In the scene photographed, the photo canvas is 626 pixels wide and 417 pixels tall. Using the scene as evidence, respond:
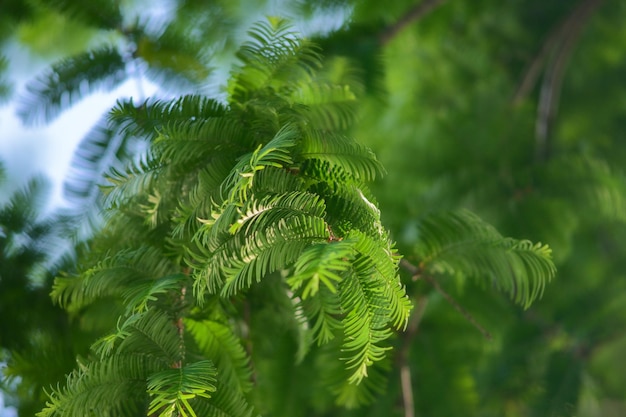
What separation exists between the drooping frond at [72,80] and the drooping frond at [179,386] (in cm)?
49

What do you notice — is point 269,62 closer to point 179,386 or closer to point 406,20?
point 179,386

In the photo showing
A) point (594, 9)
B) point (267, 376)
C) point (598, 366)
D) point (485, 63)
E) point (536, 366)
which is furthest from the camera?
point (485, 63)

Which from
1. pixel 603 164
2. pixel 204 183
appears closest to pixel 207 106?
pixel 204 183

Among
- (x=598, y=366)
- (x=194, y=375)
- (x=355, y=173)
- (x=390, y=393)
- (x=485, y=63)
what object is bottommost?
(x=598, y=366)

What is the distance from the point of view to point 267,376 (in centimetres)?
77

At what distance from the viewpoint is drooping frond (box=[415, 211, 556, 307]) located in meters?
0.57

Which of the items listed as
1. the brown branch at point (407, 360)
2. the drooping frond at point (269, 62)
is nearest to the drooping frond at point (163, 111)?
the drooping frond at point (269, 62)

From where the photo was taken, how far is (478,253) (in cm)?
61

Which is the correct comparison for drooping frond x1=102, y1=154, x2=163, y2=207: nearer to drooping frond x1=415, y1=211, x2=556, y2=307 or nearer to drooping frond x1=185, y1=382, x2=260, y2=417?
drooping frond x1=185, y1=382, x2=260, y2=417

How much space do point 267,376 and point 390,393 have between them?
196 millimetres

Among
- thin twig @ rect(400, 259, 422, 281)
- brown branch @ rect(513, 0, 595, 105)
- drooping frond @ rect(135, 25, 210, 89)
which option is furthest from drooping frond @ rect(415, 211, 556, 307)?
brown branch @ rect(513, 0, 595, 105)

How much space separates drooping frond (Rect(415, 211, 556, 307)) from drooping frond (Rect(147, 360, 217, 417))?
0.93 ft

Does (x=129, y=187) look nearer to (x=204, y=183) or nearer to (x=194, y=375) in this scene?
(x=204, y=183)

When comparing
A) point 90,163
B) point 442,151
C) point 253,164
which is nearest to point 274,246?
point 253,164
